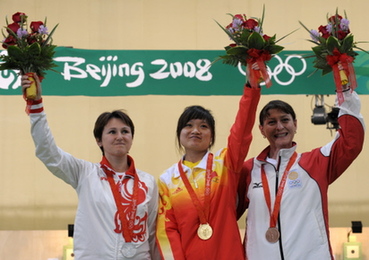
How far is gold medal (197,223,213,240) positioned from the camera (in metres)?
3.31

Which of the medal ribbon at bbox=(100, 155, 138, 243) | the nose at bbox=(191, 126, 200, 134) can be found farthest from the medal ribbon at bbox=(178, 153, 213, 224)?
the medal ribbon at bbox=(100, 155, 138, 243)

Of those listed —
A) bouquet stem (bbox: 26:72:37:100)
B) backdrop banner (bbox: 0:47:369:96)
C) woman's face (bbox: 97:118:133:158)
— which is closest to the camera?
bouquet stem (bbox: 26:72:37:100)

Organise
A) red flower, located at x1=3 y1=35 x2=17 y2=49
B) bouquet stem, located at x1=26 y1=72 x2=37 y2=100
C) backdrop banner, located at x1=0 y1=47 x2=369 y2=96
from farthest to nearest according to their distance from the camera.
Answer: backdrop banner, located at x1=0 y1=47 x2=369 y2=96 → red flower, located at x1=3 y1=35 x2=17 y2=49 → bouquet stem, located at x1=26 y1=72 x2=37 y2=100

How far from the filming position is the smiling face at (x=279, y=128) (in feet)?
11.6

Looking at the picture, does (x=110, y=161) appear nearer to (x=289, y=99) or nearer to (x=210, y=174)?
(x=210, y=174)

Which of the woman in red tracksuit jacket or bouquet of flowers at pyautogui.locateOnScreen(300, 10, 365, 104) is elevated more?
bouquet of flowers at pyautogui.locateOnScreen(300, 10, 365, 104)

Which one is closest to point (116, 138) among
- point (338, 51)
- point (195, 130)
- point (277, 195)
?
point (195, 130)

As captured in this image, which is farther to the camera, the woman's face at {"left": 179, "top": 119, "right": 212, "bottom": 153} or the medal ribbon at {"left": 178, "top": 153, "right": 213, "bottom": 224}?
the woman's face at {"left": 179, "top": 119, "right": 212, "bottom": 153}

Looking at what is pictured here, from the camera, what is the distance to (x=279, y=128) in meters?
3.54

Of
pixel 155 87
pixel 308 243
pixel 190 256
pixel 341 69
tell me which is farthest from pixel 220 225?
pixel 155 87

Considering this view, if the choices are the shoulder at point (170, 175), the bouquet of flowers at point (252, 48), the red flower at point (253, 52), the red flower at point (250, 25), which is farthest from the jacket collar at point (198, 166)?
the red flower at point (250, 25)

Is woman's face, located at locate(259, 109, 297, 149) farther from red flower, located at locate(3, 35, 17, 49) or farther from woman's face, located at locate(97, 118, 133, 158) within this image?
red flower, located at locate(3, 35, 17, 49)

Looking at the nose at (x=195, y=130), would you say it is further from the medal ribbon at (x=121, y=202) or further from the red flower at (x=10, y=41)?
the red flower at (x=10, y=41)

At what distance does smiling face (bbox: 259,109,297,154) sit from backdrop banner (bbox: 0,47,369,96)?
9.73 feet
